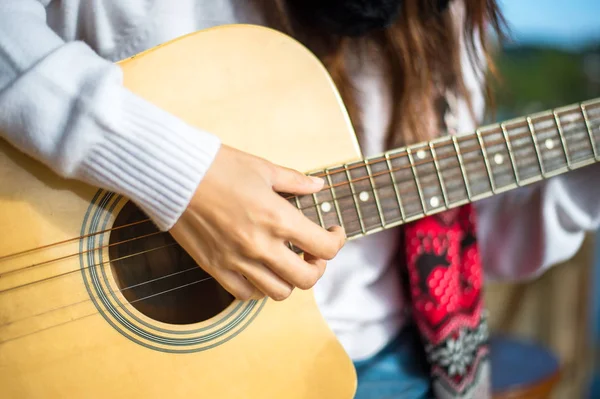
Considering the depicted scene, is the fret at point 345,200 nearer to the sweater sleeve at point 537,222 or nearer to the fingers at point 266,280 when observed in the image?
the fingers at point 266,280

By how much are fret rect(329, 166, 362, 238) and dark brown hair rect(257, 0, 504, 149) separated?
155 mm

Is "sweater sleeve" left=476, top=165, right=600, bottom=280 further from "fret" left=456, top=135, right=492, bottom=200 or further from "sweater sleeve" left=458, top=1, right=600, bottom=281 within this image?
"fret" left=456, top=135, right=492, bottom=200

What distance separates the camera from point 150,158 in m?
0.52

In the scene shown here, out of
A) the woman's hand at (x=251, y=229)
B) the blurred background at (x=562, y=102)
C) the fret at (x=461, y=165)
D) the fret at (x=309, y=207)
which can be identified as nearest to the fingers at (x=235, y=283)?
→ the woman's hand at (x=251, y=229)

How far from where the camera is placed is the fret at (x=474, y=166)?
71 centimetres

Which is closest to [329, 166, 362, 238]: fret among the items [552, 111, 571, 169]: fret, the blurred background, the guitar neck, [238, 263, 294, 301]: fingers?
the guitar neck

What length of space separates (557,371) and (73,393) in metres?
1.51

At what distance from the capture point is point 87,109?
510 mm

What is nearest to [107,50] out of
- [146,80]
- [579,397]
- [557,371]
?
[146,80]

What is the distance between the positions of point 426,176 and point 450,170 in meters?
0.04

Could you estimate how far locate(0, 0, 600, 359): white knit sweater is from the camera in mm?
518

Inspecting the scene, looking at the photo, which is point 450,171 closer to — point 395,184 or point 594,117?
point 395,184

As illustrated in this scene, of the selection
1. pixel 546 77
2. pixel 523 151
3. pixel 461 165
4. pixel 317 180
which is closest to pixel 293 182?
pixel 317 180

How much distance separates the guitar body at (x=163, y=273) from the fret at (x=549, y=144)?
0.28 m
